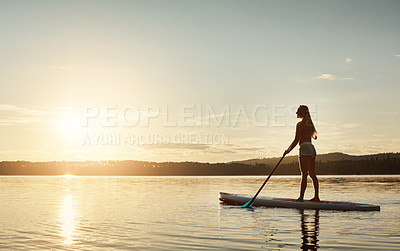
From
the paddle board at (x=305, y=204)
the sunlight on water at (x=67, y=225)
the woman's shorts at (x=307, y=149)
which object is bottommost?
the sunlight on water at (x=67, y=225)

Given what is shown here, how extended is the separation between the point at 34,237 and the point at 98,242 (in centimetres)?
164

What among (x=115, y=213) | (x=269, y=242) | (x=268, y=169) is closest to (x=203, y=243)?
(x=269, y=242)

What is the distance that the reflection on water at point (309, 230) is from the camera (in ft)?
28.1

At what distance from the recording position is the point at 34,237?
9766 millimetres

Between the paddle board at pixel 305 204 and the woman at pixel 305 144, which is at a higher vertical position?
the woman at pixel 305 144

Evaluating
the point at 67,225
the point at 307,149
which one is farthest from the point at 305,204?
the point at 67,225

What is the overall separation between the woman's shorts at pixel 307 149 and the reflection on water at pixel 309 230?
2.20 metres

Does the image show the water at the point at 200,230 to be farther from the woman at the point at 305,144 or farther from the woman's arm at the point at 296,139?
the woman's arm at the point at 296,139

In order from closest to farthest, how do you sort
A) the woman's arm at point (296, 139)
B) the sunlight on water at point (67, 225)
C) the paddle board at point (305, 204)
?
the sunlight on water at point (67, 225), the paddle board at point (305, 204), the woman's arm at point (296, 139)

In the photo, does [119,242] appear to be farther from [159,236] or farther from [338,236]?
[338,236]

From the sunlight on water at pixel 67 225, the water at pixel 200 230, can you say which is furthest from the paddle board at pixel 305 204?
the sunlight on water at pixel 67 225

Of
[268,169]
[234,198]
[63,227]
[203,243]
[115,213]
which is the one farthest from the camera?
[268,169]

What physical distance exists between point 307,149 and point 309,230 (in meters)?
5.97

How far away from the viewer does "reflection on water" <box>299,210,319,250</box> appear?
28.1 feet
